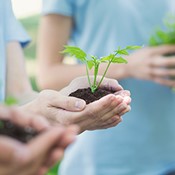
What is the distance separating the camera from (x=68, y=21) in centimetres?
223

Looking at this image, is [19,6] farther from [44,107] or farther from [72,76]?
[44,107]

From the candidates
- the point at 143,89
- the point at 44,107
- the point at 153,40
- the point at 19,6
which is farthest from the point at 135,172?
the point at 19,6

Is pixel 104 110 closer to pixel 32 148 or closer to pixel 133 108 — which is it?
pixel 32 148

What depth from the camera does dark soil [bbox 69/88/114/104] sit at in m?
1.45

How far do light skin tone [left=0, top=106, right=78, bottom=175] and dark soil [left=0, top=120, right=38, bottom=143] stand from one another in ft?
0.04

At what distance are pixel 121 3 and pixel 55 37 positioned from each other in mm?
300

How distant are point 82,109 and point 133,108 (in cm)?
84

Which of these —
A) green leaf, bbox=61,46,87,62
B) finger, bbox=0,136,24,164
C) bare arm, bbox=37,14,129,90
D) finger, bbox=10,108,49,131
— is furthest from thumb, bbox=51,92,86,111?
bare arm, bbox=37,14,129,90

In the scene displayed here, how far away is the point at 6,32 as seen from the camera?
1851 mm

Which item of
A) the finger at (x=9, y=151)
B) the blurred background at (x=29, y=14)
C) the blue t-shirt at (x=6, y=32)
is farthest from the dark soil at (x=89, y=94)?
the blurred background at (x=29, y=14)

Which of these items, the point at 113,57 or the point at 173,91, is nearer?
the point at 113,57

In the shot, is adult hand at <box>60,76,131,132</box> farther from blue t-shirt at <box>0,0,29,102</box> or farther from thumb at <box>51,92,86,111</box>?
blue t-shirt at <box>0,0,29,102</box>

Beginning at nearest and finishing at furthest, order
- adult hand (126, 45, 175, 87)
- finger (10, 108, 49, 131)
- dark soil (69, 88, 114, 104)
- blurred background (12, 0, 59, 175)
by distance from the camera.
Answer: finger (10, 108, 49, 131) → dark soil (69, 88, 114, 104) → adult hand (126, 45, 175, 87) → blurred background (12, 0, 59, 175)

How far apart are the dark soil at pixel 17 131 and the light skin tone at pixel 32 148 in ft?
0.04
